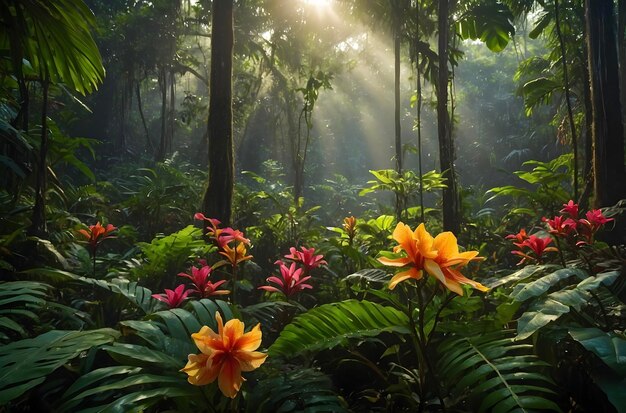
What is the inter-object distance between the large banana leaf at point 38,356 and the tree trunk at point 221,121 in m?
2.60

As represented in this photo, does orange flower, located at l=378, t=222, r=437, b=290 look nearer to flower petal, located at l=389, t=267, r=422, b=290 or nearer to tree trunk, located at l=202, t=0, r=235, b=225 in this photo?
flower petal, located at l=389, t=267, r=422, b=290

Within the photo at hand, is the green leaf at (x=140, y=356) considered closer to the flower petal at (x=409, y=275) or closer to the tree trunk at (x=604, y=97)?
the flower petal at (x=409, y=275)

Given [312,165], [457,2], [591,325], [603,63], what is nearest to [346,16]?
[457,2]

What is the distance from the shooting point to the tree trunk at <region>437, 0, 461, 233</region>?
517 centimetres

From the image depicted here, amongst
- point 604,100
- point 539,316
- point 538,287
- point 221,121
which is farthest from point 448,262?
point 604,100

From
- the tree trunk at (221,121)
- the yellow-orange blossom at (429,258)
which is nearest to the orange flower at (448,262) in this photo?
the yellow-orange blossom at (429,258)

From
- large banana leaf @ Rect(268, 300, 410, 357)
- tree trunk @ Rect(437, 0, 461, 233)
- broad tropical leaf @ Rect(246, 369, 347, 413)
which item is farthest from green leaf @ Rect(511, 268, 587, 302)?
tree trunk @ Rect(437, 0, 461, 233)

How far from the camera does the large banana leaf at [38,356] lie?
53.9 inches

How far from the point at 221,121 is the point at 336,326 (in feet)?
10.2

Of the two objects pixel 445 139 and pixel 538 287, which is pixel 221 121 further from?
pixel 538 287

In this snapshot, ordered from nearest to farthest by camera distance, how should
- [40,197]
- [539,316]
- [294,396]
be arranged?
[539,316], [294,396], [40,197]

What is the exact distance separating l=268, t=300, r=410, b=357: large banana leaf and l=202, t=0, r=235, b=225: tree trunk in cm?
265

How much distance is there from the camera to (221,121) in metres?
4.39

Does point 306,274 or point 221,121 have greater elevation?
point 221,121
